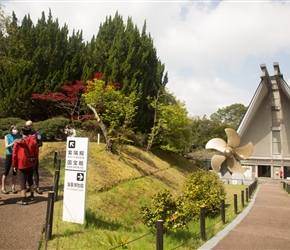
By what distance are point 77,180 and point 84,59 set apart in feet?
63.7

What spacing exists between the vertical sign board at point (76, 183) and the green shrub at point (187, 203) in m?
1.83

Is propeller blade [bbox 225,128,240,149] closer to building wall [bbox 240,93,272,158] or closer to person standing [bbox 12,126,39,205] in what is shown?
building wall [bbox 240,93,272,158]

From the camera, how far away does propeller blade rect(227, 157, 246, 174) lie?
87.9ft

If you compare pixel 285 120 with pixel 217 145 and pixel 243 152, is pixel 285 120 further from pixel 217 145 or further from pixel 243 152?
pixel 217 145

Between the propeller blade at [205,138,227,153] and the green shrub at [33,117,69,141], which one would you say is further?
the propeller blade at [205,138,227,153]

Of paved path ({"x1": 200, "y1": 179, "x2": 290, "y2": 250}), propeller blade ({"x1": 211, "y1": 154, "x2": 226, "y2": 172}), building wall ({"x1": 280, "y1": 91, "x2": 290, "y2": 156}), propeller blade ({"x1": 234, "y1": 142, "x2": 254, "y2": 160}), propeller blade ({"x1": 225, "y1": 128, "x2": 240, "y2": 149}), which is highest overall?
building wall ({"x1": 280, "y1": 91, "x2": 290, "y2": 156})

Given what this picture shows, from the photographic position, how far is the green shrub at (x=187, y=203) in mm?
6465

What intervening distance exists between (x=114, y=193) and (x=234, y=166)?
18668 mm

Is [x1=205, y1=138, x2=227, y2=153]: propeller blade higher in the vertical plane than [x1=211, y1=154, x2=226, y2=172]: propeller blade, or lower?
higher

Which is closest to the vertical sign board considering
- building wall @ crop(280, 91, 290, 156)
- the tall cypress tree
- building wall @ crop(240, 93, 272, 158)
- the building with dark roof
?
the tall cypress tree

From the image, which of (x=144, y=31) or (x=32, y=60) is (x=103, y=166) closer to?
(x=32, y=60)

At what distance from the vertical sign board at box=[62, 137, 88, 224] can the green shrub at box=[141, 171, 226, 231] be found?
1831mm

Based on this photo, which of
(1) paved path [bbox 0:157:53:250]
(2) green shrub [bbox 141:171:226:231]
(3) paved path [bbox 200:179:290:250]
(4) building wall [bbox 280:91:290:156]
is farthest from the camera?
(4) building wall [bbox 280:91:290:156]

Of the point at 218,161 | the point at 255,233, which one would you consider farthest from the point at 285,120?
the point at 255,233
